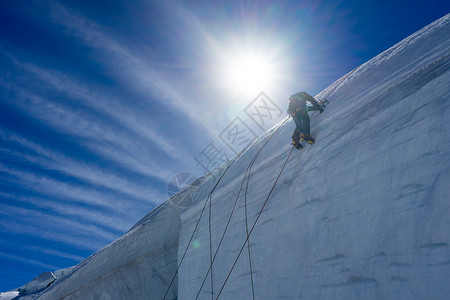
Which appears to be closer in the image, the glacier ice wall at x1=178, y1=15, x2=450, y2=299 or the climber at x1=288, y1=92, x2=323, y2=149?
the glacier ice wall at x1=178, y1=15, x2=450, y2=299

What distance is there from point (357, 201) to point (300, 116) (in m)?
2.03

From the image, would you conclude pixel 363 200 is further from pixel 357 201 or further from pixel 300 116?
pixel 300 116

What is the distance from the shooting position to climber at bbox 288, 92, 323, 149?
14.9 ft

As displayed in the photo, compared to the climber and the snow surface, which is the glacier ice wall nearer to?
the snow surface

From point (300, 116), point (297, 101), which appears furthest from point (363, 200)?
point (297, 101)

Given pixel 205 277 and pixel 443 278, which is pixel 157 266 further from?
pixel 443 278

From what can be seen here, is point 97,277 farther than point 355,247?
Yes

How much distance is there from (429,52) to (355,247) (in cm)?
323

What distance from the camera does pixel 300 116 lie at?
4.84 meters

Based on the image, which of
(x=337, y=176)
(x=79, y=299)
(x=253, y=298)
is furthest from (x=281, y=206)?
(x=79, y=299)

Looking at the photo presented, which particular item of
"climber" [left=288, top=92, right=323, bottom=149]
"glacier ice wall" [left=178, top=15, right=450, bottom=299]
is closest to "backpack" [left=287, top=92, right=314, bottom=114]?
"climber" [left=288, top=92, right=323, bottom=149]

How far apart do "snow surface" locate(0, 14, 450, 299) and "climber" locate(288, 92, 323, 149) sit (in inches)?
7.7

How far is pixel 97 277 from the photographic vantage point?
29.7ft

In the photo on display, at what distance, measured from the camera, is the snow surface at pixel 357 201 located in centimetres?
258
